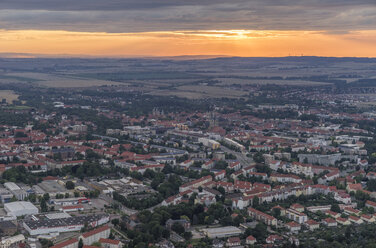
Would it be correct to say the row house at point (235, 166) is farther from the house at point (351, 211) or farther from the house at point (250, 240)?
the house at point (250, 240)

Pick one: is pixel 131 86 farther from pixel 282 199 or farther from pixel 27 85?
pixel 282 199

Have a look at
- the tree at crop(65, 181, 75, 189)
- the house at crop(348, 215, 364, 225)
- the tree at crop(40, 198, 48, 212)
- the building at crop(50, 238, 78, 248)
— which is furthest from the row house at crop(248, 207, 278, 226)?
the tree at crop(65, 181, 75, 189)

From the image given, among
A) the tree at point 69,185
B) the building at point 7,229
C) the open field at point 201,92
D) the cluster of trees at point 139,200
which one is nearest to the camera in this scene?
the building at point 7,229

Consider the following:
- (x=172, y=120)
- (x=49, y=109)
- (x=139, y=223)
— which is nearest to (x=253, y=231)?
(x=139, y=223)

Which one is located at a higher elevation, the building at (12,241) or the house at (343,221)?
the building at (12,241)

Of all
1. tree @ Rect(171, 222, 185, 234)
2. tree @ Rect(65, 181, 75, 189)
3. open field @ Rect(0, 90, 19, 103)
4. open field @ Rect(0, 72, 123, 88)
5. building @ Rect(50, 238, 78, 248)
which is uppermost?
building @ Rect(50, 238, 78, 248)

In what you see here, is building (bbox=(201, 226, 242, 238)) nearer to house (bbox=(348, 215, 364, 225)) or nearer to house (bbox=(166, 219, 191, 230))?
house (bbox=(166, 219, 191, 230))

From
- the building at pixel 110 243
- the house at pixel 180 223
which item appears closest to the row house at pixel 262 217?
the house at pixel 180 223
